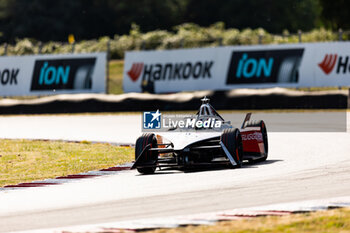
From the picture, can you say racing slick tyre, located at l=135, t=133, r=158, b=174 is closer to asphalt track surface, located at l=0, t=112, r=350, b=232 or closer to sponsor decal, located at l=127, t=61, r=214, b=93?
asphalt track surface, located at l=0, t=112, r=350, b=232

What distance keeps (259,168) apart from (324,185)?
212cm

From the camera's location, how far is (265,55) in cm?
2562

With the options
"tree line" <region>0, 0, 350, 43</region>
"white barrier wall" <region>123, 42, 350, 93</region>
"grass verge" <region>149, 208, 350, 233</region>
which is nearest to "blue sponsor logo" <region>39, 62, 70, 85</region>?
"white barrier wall" <region>123, 42, 350, 93</region>

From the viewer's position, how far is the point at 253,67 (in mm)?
25641

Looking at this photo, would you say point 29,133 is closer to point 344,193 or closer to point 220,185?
point 220,185

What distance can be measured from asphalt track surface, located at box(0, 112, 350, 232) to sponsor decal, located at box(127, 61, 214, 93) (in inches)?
502

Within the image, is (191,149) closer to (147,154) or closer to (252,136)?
(147,154)

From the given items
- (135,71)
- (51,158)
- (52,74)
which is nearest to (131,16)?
(52,74)

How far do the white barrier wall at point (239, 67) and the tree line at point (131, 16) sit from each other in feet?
138

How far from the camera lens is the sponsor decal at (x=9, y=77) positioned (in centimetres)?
2895

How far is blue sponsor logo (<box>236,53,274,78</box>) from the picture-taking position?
83.7 ft

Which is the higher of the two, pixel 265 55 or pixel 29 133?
pixel 265 55

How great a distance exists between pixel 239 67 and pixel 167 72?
2618mm

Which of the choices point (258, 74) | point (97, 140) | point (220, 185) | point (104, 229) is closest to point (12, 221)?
point (104, 229)
